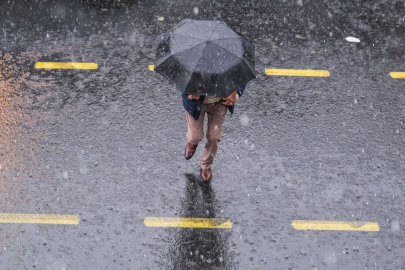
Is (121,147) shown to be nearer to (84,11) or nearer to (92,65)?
(92,65)

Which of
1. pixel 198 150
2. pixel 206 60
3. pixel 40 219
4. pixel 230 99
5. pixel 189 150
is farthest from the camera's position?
pixel 198 150

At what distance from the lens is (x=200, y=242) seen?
5.67m

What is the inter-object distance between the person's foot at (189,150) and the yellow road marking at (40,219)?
1.42 meters

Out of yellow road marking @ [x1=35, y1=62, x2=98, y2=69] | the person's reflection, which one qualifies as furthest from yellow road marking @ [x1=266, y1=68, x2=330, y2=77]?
yellow road marking @ [x1=35, y1=62, x2=98, y2=69]

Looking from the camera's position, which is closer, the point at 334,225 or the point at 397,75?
the point at 334,225

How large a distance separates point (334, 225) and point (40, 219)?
9.99 feet

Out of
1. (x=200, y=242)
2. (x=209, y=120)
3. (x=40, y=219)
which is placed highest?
(x=209, y=120)

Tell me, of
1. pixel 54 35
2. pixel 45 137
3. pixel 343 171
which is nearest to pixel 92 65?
pixel 54 35

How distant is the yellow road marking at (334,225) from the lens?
5.78 metres

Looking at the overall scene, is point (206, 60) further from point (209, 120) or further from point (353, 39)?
point (353, 39)

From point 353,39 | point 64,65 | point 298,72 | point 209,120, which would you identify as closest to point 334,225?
point 209,120

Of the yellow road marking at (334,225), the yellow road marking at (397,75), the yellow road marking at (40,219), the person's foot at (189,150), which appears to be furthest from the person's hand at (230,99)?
the yellow road marking at (397,75)

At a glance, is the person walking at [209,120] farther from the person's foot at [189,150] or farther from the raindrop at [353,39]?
the raindrop at [353,39]

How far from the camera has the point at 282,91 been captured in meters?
7.42
